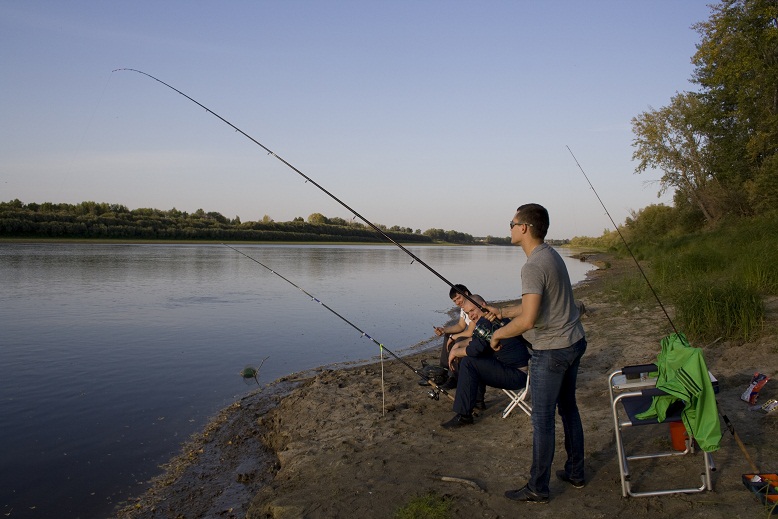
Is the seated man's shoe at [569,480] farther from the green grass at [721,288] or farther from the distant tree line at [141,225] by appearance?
the distant tree line at [141,225]

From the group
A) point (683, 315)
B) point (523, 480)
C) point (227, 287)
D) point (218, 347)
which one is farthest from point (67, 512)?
point (227, 287)

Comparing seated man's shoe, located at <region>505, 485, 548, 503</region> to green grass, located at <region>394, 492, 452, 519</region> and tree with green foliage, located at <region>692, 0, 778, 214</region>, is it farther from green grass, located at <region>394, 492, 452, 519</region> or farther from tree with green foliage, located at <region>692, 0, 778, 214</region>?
tree with green foliage, located at <region>692, 0, 778, 214</region>

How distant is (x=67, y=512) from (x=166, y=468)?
0.93m

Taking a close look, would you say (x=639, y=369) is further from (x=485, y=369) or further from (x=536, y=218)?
(x=485, y=369)

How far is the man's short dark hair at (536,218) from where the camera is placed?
3.61 metres

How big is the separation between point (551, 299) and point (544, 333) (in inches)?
8.7

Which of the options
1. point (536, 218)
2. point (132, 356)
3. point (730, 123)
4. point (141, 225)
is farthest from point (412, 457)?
point (141, 225)

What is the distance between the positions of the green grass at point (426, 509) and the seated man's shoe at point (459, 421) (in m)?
1.59

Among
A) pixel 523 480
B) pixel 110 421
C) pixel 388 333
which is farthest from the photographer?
pixel 388 333

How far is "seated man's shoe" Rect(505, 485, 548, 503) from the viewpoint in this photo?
11.8 feet

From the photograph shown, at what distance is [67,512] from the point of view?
4.59 m

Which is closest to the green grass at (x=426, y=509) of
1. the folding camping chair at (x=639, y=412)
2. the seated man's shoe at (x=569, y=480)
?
the seated man's shoe at (x=569, y=480)

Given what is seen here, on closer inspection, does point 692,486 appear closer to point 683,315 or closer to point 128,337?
point 683,315

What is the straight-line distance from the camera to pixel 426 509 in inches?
139
